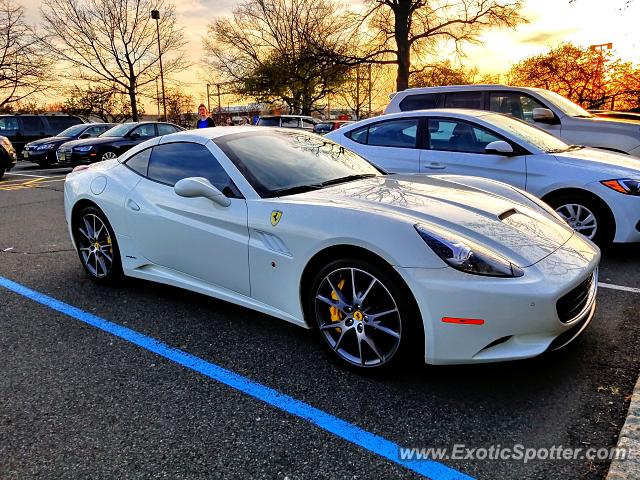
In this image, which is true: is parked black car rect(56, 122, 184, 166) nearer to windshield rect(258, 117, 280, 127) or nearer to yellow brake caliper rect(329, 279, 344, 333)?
windshield rect(258, 117, 280, 127)

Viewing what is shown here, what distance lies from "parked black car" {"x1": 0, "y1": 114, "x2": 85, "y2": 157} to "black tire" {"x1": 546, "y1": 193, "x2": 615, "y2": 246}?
1984 cm

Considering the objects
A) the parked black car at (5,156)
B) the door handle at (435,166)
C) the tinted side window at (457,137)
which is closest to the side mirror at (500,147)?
the tinted side window at (457,137)

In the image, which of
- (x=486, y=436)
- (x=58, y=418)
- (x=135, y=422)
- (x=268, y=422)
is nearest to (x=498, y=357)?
(x=486, y=436)

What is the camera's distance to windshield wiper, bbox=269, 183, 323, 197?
3092 mm

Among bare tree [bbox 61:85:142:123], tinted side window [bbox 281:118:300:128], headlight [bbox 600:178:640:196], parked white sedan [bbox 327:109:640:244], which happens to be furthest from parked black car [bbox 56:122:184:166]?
bare tree [bbox 61:85:142:123]

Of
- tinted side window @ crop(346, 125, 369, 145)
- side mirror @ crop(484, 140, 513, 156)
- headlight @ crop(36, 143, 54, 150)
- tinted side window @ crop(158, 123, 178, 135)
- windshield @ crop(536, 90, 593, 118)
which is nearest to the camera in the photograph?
side mirror @ crop(484, 140, 513, 156)

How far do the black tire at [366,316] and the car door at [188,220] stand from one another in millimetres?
586

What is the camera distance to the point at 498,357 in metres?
2.31

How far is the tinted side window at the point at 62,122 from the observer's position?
1931cm

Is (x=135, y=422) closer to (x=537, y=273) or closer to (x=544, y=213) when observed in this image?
(x=537, y=273)

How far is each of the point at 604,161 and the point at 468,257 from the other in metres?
3.46

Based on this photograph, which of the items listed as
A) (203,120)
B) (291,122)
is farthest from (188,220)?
(291,122)

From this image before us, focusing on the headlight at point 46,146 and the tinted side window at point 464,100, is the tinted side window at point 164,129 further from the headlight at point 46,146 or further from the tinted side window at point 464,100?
the tinted side window at point 464,100

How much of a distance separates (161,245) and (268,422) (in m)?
1.77
